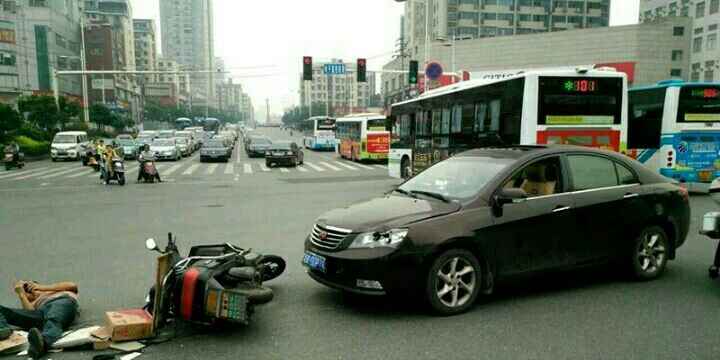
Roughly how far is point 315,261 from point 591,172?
3.25m

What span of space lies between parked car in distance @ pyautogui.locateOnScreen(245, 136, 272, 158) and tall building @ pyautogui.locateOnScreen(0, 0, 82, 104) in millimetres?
43209

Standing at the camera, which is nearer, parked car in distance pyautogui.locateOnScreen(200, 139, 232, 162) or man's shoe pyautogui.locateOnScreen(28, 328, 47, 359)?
man's shoe pyautogui.locateOnScreen(28, 328, 47, 359)

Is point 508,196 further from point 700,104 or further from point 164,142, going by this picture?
point 164,142

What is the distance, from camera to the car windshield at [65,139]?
32750 millimetres

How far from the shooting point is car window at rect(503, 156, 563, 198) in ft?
18.4

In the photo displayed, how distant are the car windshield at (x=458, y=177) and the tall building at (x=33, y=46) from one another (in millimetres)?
72399

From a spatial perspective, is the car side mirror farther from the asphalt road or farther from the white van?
the white van

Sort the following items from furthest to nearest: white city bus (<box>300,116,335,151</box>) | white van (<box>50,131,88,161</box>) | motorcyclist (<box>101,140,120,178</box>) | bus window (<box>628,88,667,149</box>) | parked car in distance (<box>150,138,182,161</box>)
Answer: white city bus (<box>300,116,335,151</box>)
parked car in distance (<box>150,138,182,161</box>)
white van (<box>50,131,88,161</box>)
motorcyclist (<box>101,140,120,178</box>)
bus window (<box>628,88,667,149</box>)

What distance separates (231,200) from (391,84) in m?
89.0

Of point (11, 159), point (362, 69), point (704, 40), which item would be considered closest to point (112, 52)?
point (11, 159)

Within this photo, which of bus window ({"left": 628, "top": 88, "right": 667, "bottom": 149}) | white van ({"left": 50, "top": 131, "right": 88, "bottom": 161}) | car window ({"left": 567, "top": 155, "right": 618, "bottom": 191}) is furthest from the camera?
white van ({"left": 50, "top": 131, "right": 88, "bottom": 161})

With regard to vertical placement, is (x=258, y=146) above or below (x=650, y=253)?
below

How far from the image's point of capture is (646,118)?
1510 cm

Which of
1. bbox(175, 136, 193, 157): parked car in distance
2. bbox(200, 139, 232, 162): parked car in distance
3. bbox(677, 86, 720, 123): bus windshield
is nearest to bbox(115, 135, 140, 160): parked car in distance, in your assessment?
bbox(175, 136, 193, 157): parked car in distance
